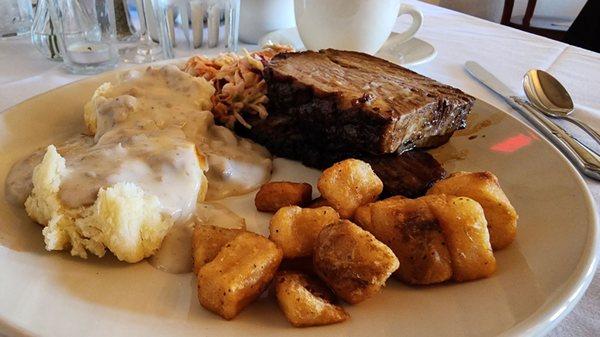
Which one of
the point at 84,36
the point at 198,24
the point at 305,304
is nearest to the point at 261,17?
the point at 198,24

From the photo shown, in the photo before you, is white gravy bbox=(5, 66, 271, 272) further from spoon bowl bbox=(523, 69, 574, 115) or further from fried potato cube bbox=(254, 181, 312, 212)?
spoon bowl bbox=(523, 69, 574, 115)

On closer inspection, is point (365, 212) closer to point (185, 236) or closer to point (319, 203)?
point (319, 203)

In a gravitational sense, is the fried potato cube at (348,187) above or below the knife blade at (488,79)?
above

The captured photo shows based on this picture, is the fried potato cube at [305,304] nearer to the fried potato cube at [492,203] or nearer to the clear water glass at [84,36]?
the fried potato cube at [492,203]

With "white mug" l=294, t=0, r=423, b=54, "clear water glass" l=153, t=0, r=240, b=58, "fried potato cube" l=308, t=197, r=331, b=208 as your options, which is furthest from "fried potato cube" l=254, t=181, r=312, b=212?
"clear water glass" l=153, t=0, r=240, b=58

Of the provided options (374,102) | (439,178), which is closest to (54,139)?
(374,102)

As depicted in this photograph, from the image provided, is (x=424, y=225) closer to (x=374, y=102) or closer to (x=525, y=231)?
(x=525, y=231)

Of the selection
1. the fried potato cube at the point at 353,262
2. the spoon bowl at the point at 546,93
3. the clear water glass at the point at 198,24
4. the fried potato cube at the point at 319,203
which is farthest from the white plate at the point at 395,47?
the fried potato cube at the point at 353,262
